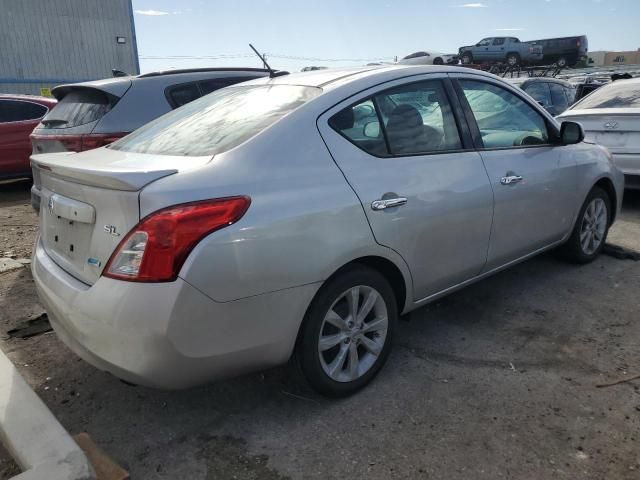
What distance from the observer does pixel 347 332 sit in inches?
107

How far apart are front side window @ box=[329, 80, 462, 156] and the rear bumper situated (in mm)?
876

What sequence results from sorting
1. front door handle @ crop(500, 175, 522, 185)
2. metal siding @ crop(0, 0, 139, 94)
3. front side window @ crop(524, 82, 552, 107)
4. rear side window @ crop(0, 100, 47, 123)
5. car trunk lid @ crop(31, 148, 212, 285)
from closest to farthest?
car trunk lid @ crop(31, 148, 212, 285) < front door handle @ crop(500, 175, 522, 185) < rear side window @ crop(0, 100, 47, 123) < front side window @ crop(524, 82, 552, 107) < metal siding @ crop(0, 0, 139, 94)

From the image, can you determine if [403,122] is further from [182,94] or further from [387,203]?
[182,94]

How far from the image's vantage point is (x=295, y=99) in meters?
2.79

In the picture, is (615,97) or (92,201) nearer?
(92,201)

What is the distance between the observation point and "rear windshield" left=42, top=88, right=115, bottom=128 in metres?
5.08

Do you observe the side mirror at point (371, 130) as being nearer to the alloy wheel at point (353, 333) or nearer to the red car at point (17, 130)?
the alloy wheel at point (353, 333)

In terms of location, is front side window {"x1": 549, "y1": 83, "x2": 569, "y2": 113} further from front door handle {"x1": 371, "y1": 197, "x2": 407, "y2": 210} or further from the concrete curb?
the concrete curb

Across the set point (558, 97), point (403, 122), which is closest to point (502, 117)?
point (403, 122)

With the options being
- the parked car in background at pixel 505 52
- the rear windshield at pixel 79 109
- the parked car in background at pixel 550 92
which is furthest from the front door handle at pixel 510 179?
the parked car in background at pixel 505 52

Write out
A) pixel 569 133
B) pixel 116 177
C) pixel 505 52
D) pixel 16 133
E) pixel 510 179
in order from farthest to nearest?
pixel 505 52
pixel 16 133
pixel 569 133
pixel 510 179
pixel 116 177

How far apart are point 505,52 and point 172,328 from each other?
1223 inches

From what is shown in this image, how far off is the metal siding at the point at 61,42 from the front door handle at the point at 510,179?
20.1m

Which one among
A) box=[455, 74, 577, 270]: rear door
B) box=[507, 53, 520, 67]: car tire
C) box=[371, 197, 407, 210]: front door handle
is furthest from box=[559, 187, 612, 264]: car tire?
box=[507, 53, 520, 67]: car tire
